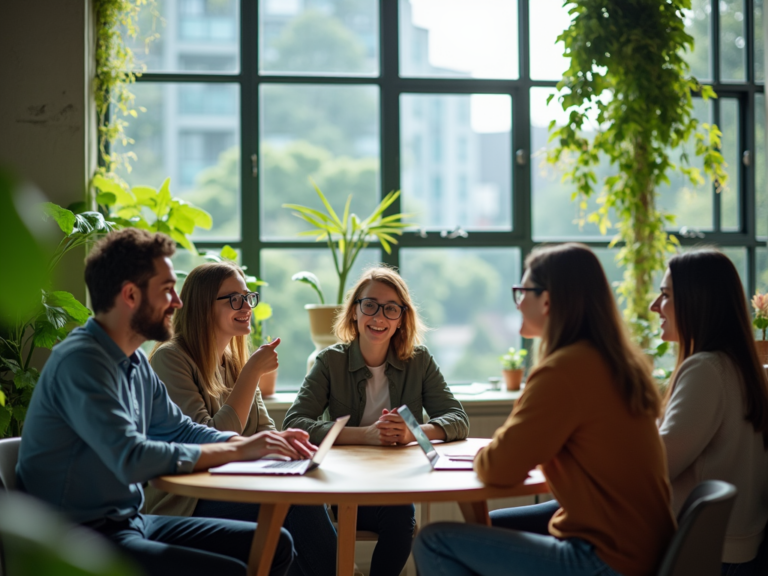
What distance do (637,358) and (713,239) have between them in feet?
9.95

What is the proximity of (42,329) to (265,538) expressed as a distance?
1633 mm

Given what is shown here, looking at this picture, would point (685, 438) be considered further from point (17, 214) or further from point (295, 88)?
point (295, 88)

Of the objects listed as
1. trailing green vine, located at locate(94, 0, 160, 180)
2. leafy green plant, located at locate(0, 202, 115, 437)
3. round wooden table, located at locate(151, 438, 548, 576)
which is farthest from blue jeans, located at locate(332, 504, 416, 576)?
trailing green vine, located at locate(94, 0, 160, 180)

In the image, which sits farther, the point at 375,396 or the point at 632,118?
the point at 632,118

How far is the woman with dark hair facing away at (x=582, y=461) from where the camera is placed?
1.61 m

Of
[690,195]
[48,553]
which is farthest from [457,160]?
[48,553]

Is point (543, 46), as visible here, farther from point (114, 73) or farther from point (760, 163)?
point (114, 73)

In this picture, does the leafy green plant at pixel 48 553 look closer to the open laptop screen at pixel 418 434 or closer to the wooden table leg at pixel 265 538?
the wooden table leg at pixel 265 538

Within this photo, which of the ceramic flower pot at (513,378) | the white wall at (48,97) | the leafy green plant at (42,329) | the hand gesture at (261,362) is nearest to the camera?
the hand gesture at (261,362)

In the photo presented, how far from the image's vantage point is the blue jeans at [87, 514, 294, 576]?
171cm

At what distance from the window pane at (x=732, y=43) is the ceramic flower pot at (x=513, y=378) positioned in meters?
2.23

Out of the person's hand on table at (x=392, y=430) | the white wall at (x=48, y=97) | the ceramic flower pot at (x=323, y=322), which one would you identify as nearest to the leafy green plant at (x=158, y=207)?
the white wall at (x=48, y=97)

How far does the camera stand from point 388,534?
2471 mm

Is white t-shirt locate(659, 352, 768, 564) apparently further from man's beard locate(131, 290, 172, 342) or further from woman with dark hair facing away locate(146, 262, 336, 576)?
man's beard locate(131, 290, 172, 342)
